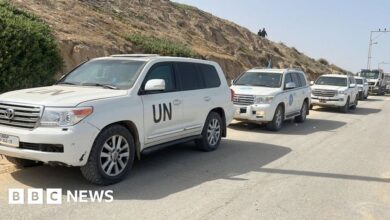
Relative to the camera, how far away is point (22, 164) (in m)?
6.91

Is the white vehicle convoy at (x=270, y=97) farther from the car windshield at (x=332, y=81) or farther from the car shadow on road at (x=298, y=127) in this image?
the car windshield at (x=332, y=81)

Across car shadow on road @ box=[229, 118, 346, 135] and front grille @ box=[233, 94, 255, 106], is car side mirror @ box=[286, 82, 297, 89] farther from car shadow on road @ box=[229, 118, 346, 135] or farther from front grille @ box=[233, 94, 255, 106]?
front grille @ box=[233, 94, 255, 106]

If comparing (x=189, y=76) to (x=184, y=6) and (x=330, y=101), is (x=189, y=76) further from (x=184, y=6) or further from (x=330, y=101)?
(x=184, y=6)

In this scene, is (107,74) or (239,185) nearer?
(239,185)

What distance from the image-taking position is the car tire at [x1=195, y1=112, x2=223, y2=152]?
8773 mm

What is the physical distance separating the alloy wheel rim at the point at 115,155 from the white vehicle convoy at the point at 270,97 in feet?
20.3

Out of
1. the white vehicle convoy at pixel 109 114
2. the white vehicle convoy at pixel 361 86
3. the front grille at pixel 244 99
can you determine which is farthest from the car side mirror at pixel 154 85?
the white vehicle convoy at pixel 361 86

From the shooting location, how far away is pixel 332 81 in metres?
21.0

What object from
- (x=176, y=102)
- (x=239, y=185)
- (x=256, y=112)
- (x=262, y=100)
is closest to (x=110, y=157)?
(x=176, y=102)

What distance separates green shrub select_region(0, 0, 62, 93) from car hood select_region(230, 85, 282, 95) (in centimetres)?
492

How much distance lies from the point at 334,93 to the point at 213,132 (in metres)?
12.0

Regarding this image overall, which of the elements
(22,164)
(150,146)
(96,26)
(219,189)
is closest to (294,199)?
(219,189)

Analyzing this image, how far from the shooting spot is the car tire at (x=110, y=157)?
605 centimetres

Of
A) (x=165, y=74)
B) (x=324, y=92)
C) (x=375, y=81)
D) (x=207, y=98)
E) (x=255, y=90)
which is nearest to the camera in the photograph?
(x=165, y=74)
